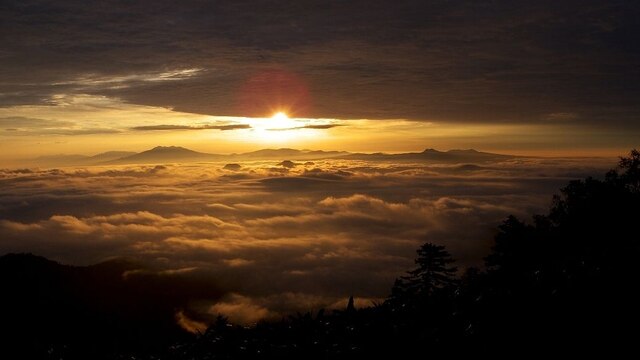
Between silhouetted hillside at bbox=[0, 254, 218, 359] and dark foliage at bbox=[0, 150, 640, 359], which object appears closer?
dark foliage at bbox=[0, 150, 640, 359]

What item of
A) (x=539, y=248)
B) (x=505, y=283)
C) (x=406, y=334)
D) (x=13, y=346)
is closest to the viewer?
(x=406, y=334)

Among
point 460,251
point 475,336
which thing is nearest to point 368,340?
point 475,336

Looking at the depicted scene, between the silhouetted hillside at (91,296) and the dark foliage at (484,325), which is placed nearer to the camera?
the dark foliage at (484,325)

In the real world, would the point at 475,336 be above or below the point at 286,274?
above

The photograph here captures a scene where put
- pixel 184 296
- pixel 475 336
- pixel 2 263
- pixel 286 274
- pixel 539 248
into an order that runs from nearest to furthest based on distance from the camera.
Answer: pixel 475 336
pixel 539 248
pixel 2 263
pixel 184 296
pixel 286 274

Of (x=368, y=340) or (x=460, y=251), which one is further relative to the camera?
(x=460, y=251)

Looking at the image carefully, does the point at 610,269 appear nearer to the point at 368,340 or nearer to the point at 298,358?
the point at 368,340

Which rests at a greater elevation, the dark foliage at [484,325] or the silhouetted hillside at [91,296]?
the dark foliage at [484,325]

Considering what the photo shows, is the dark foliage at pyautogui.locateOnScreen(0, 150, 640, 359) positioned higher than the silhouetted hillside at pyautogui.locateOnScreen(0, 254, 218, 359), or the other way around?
the dark foliage at pyautogui.locateOnScreen(0, 150, 640, 359)

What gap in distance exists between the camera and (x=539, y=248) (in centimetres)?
3147

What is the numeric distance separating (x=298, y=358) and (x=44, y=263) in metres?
143

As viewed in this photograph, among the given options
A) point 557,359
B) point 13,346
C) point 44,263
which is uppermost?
point 557,359

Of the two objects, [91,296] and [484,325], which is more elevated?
[484,325]

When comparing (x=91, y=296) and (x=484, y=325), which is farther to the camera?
(x=91, y=296)
